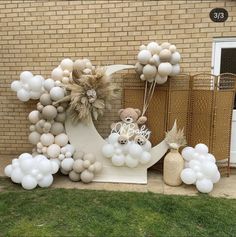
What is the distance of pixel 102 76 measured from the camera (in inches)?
153

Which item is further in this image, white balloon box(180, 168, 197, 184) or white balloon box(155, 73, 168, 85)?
white balloon box(155, 73, 168, 85)

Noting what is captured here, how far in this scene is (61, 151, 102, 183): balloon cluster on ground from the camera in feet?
12.8

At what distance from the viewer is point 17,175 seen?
12.4ft

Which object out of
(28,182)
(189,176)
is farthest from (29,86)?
(189,176)

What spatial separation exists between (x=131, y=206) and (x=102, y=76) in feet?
5.41

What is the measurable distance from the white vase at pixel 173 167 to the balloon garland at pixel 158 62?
3.30ft

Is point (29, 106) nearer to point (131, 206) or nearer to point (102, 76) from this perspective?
point (102, 76)

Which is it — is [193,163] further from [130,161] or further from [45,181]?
[45,181]

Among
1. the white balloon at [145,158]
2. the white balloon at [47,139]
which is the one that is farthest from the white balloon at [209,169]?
the white balloon at [47,139]

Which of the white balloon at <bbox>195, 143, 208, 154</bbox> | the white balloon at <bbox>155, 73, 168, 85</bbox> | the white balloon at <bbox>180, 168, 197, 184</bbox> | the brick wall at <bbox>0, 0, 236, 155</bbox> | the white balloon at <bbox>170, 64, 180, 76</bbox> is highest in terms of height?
the brick wall at <bbox>0, 0, 236, 155</bbox>

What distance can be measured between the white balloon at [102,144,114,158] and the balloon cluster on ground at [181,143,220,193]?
37.0 inches

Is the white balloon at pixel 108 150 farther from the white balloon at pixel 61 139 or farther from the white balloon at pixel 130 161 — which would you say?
the white balloon at pixel 61 139

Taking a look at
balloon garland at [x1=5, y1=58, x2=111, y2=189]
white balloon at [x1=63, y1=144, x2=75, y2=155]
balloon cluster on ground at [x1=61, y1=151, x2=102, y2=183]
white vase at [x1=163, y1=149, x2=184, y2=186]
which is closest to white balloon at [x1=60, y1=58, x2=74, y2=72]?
balloon garland at [x1=5, y1=58, x2=111, y2=189]

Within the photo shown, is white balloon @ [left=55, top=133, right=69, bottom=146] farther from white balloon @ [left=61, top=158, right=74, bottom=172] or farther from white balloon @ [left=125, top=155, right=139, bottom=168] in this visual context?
white balloon @ [left=125, top=155, right=139, bottom=168]
